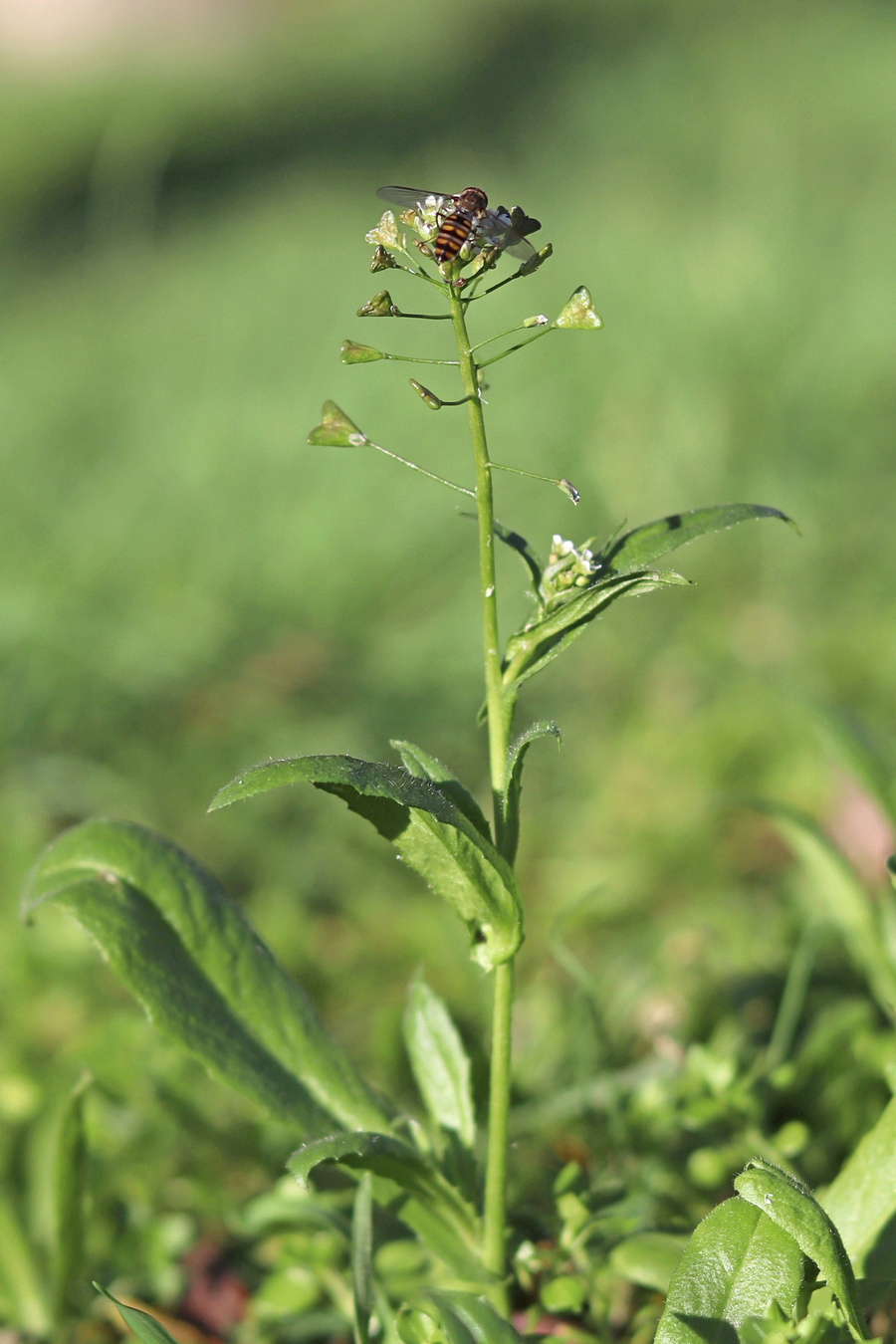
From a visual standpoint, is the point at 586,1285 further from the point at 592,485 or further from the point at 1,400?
the point at 1,400

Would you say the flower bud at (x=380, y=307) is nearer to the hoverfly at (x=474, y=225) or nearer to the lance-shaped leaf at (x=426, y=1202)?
the hoverfly at (x=474, y=225)

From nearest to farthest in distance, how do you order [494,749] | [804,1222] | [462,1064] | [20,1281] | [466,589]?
[804,1222] < [494,749] < [462,1064] < [20,1281] < [466,589]

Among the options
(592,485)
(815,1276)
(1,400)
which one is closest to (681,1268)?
(815,1276)

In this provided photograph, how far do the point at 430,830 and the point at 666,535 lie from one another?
338mm

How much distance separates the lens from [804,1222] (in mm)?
967

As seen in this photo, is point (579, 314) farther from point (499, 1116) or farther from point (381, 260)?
point (499, 1116)

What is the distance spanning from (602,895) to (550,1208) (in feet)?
2.89

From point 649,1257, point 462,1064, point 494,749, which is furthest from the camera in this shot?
point 462,1064

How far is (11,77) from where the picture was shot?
1434cm

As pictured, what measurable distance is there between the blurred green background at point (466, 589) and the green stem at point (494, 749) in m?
0.33

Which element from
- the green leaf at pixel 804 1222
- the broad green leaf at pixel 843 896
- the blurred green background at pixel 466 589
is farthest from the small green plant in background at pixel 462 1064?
the blurred green background at pixel 466 589

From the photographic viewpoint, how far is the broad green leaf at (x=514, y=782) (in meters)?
1.01

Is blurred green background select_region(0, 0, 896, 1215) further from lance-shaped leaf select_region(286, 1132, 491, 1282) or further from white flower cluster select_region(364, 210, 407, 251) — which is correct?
white flower cluster select_region(364, 210, 407, 251)

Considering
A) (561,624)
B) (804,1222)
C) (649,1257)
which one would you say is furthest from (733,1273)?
(561,624)
